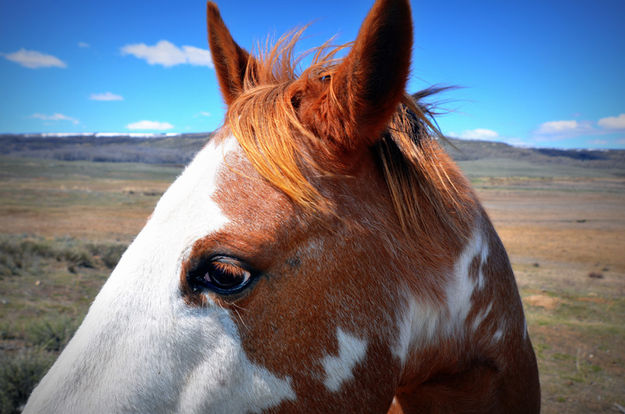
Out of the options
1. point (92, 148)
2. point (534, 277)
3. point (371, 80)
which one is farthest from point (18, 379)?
point (92, 148)

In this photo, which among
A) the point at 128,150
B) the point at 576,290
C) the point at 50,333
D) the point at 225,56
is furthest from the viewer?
the point at 128,150

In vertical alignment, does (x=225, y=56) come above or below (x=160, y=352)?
above

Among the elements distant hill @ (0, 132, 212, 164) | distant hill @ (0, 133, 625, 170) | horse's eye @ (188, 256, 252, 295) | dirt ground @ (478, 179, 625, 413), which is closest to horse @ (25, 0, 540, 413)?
horse's eye @ (188, 256, 252, 295)

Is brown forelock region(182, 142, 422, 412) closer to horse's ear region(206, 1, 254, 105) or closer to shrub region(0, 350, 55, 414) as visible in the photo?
horse's ear region(206, 1, 254, 105)

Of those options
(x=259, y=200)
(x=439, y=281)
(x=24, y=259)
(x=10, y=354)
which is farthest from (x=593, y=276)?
(x=24, y=259)

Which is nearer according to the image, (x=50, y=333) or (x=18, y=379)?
(x=18, y=379)

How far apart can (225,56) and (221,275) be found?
1.21 metres

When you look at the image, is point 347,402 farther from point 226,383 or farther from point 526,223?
point 526,223

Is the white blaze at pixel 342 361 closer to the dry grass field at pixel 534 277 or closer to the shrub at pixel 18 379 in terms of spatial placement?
the dry grass field at pixel 534 277

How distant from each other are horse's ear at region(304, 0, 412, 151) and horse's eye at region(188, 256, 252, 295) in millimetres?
555

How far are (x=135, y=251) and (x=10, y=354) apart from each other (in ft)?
19.1

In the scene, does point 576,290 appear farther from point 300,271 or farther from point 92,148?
point 92,148

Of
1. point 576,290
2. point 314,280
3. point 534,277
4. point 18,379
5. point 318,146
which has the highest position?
point 318,146

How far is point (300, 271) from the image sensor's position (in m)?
1.14
